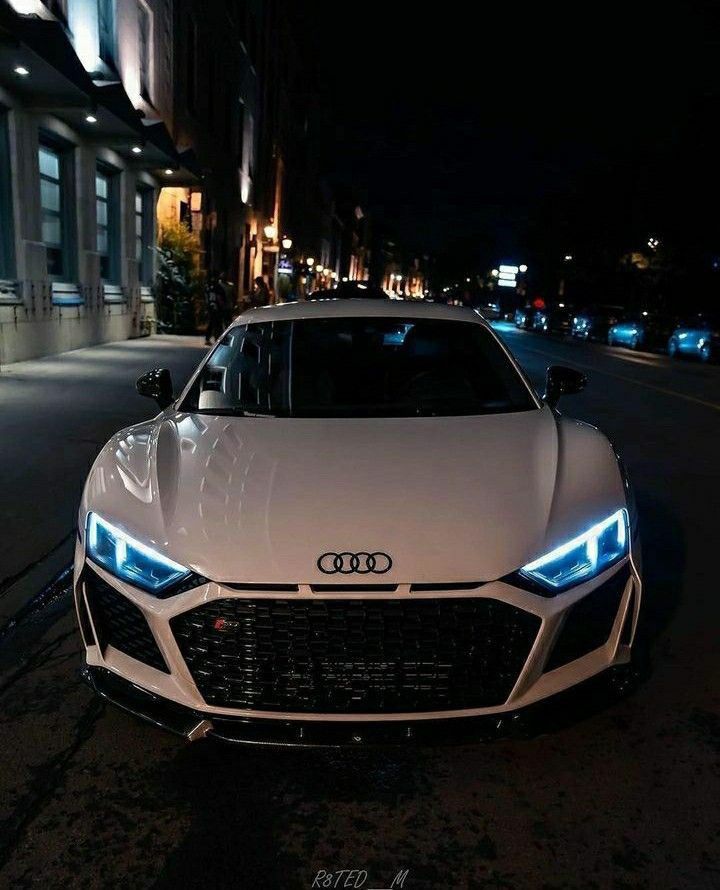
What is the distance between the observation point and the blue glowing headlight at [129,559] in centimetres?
253

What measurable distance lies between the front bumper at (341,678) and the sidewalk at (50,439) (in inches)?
66.4

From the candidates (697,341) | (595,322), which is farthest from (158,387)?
(595,322)

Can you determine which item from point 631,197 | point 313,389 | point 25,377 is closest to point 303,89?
point 631,197

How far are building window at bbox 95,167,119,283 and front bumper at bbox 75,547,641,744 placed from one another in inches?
717

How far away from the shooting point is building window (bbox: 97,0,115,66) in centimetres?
1809

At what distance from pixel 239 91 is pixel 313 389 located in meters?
35.2

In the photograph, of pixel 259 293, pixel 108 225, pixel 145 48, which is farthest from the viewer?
pixel 259 293

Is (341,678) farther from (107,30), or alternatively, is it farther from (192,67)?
(192,67)

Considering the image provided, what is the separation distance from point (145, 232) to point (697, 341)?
17.6m

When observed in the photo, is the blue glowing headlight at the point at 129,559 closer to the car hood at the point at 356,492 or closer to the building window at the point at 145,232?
the car hood at the point at 356,492

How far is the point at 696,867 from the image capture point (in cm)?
230

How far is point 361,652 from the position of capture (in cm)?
241

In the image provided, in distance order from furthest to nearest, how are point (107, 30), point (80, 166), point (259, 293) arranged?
point (259, 293) → point (107, 30) → point (80, 166)

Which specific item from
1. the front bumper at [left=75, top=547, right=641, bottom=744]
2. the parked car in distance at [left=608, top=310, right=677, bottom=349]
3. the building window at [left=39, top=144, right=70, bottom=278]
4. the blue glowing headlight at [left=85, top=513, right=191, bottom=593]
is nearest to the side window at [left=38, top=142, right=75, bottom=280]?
the building window at [left=39, top=144, right=70, bottom=278]
